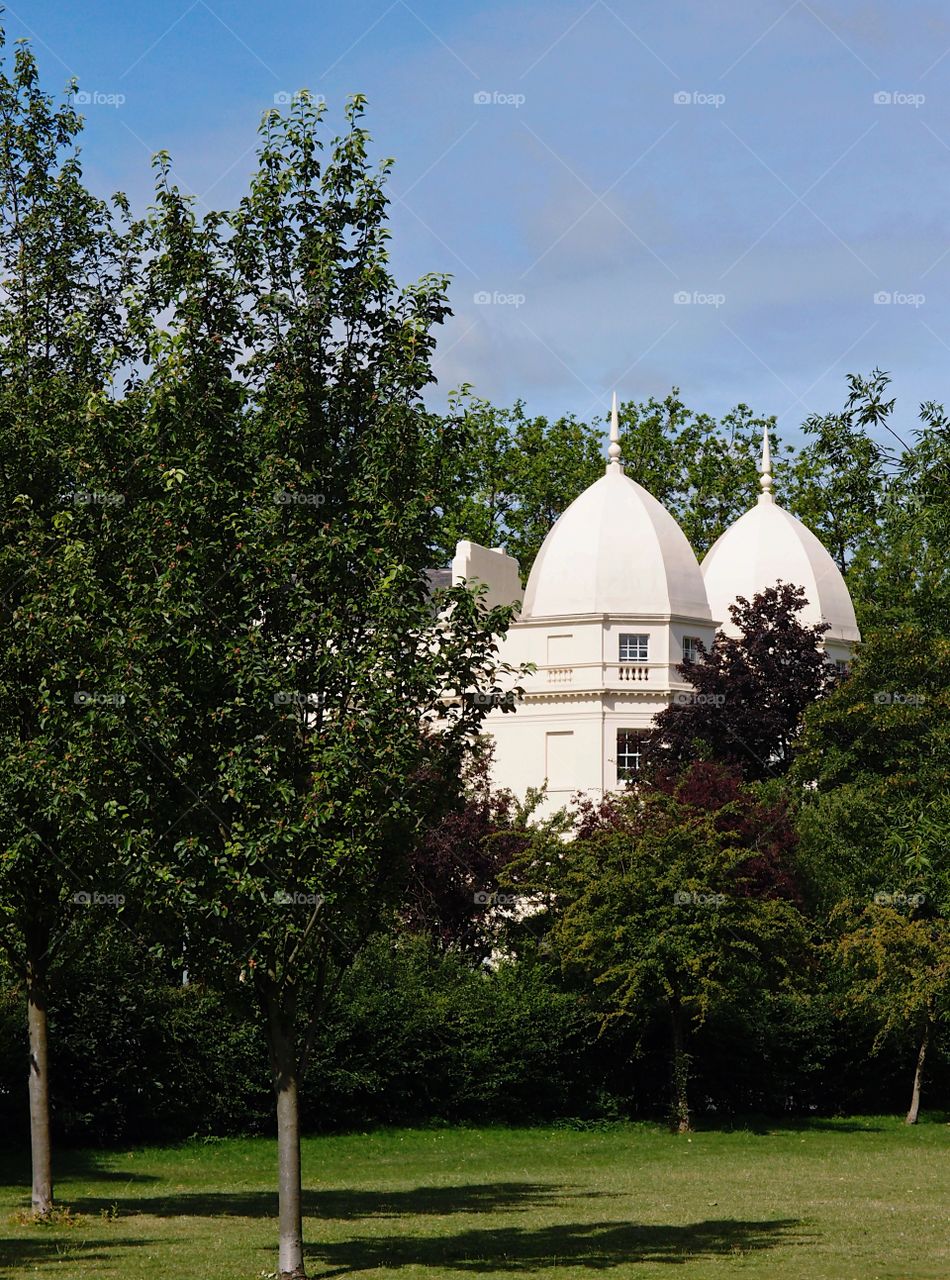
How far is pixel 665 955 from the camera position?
114 ft

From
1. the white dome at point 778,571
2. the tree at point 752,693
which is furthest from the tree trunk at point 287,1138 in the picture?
the white dome at point 778,571

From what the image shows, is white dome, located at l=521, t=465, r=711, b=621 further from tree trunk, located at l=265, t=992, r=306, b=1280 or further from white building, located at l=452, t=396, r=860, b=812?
tree trunk, located at l=265, t=992, r=306, b=1280

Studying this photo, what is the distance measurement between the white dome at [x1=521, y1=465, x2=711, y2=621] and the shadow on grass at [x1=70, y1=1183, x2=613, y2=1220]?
2792 centimetres

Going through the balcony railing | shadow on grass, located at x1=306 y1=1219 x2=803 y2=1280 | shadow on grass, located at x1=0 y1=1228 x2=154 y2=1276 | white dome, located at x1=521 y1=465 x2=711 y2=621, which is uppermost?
white dome, located at x1=521 y1=465 x2=711 y2=621

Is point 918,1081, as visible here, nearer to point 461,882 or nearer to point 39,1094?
point 461,882

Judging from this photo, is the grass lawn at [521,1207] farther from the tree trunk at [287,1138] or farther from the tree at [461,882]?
the tree at [461,882]

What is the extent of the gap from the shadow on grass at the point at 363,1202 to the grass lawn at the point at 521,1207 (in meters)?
0.04

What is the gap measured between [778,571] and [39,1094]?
41.6m

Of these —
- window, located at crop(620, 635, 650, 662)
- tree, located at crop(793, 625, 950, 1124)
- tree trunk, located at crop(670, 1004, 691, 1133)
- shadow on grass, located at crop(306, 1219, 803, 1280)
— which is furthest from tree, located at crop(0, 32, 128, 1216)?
window, located at crop(620, 635, 650, 662)

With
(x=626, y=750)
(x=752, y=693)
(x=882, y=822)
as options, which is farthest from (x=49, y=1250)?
(x=752, y=693)

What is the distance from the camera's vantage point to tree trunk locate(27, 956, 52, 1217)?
20922 mm

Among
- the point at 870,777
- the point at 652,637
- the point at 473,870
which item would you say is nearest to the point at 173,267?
the point at 473,870

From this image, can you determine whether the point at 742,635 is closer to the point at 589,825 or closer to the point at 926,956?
the point at 589,825

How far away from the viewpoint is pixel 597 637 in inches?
2044
